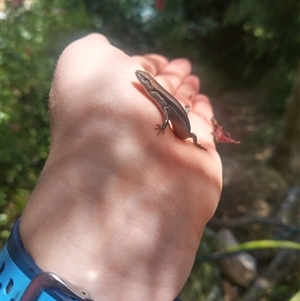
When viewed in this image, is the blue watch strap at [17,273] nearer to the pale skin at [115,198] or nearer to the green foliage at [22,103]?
the pale skin at [115,198]

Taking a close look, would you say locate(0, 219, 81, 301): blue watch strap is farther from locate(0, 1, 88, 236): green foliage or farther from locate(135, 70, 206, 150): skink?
locate(0, 1, 88, 236): green foliage

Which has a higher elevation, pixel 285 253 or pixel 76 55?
pixel 76 55

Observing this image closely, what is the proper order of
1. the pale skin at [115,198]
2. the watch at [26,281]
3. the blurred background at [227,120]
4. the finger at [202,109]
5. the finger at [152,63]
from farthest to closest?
1. the blurred background at [227,120]
2. the finger at [152,63]
3. the finger at [202,109]
4. the pale skin at [115,198]
5. the watch at [26,281]

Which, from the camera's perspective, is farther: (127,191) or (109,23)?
(109,23)

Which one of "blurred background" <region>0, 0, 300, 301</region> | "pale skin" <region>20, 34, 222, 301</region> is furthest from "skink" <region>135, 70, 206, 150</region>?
"blurred background" <region>0, 0, 300, 301</region>

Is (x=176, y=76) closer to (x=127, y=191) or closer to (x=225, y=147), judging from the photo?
(x=127, y=191)

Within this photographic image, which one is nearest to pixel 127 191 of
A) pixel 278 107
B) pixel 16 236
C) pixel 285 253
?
pixel 16 236

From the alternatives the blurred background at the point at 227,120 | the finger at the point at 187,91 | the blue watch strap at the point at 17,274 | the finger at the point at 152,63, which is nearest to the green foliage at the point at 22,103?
the blurred background at the point at 227,120
